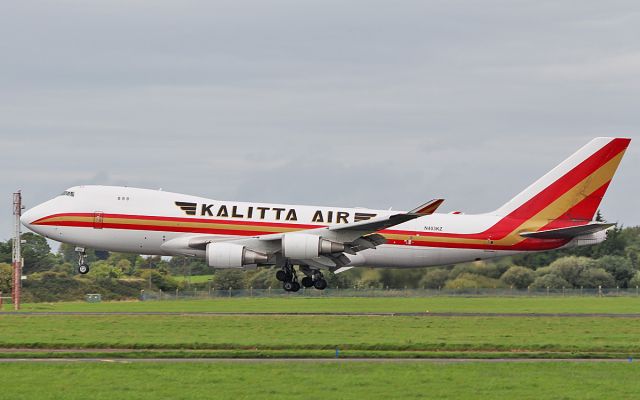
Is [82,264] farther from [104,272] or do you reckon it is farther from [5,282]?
[104,272]

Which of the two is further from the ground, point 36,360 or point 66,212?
point 66,212

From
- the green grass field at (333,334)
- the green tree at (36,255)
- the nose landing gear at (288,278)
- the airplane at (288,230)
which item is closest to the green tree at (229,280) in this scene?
the green tree at (36,255)

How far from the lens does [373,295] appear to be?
7306cm

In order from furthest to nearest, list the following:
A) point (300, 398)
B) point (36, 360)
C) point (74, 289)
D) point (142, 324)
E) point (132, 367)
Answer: point (74, 289) < point (142, 324) < point (36, 360) < point (132, 367) < point (300, 398)

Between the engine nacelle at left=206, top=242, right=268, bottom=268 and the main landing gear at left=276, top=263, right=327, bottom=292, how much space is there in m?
3.00

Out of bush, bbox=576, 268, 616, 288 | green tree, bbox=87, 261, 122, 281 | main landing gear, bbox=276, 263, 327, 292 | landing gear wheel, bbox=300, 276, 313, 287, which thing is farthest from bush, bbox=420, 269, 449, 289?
green tree, bbox=87, 261, 122, 281

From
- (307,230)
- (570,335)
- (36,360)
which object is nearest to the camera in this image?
(36,360)

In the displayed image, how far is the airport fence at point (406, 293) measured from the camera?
71.7 meters

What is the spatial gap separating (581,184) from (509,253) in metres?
5.93

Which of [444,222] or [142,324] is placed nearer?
[142,324]

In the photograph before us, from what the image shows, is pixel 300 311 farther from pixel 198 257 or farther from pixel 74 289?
pixel 74 289

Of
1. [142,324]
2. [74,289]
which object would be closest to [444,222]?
[142,324]

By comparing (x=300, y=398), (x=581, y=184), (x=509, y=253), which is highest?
(x=581, y=184)

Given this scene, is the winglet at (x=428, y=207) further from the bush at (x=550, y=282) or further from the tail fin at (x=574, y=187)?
the bush at (x=550, y=282)
